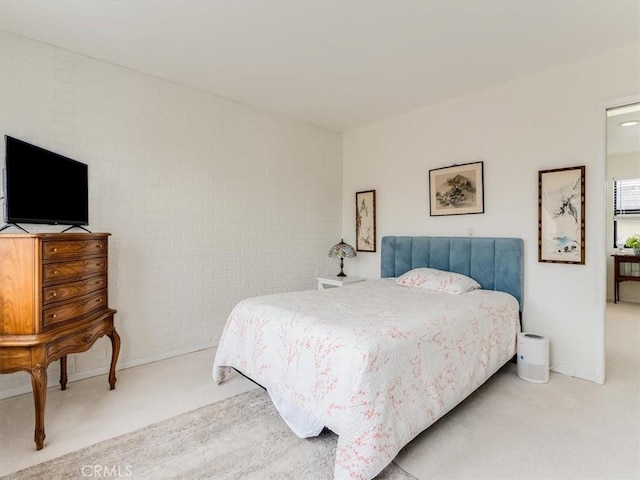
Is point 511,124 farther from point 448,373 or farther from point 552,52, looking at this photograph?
point 448,373

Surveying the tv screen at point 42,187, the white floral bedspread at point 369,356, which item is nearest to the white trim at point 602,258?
the white floral bedspread at point 369,356

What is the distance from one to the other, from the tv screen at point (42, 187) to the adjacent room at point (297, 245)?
0.05 ft

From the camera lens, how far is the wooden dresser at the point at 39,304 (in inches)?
73.5

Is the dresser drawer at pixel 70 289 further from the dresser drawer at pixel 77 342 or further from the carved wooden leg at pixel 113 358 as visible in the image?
the carved wooden leg at pixel 113 358

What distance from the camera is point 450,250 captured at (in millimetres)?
3545

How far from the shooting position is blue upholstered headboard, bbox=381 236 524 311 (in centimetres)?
310

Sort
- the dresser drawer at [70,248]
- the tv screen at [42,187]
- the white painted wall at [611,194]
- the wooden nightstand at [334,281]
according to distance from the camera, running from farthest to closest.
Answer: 1. the white painted wall at [611,194]
2. the wooden nightstand at [334,281]
3. the tv screen at [42,187]
4. the dresser drawer at [70,248]

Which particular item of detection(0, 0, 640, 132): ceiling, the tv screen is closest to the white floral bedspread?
the tv screen

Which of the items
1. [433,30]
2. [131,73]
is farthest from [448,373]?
[131,73]

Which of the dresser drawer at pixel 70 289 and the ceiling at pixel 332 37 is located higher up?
the ceiling at pixel 332 37

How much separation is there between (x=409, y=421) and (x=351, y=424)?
389 millimetres

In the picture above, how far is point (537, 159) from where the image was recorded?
3045mm

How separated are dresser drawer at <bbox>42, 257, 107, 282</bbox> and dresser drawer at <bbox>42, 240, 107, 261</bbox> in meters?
0.05

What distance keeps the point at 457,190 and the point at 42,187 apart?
3622 millimetres
